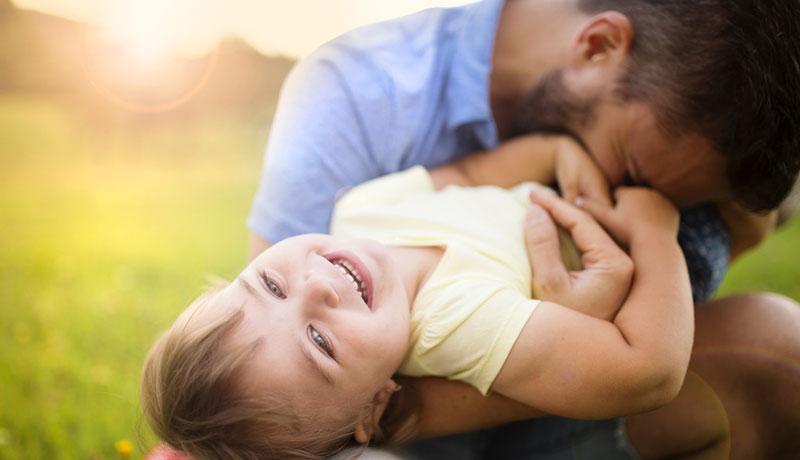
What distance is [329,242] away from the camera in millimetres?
1541

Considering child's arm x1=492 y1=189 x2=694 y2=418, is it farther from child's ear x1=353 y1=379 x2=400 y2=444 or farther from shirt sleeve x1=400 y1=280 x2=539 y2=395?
child's ear x1=353 y1=379 x2=400 y2=444

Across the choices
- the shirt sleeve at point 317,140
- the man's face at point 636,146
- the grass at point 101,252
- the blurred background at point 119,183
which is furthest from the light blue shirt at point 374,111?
the grass at point 101,252

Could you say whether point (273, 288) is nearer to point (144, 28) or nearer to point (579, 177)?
point (579, 177)

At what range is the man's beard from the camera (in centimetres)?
184

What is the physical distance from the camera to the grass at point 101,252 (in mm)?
2531

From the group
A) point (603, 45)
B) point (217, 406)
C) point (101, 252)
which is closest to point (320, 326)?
point (217, 406)

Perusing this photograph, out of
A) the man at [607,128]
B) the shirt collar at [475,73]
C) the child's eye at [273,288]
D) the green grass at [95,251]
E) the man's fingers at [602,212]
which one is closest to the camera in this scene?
the child's eye at [273,288]

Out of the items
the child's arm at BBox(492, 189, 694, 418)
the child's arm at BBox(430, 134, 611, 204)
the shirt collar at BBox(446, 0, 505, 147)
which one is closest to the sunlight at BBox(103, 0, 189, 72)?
the shirt collar at BBox(446, 0, 505, 147)

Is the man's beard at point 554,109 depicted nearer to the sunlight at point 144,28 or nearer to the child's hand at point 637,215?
the child's hand at point 637,215

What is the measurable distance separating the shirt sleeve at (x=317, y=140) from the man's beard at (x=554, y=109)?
0.51m

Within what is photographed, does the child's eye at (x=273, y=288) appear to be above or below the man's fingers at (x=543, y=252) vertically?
above

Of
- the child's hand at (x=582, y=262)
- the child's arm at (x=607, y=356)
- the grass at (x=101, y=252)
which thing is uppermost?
the child's hand at (x=582, y=262)

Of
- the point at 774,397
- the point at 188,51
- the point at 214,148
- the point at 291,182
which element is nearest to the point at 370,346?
the point at 291,182

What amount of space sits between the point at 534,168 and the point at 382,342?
85 centimetres
